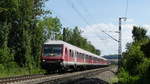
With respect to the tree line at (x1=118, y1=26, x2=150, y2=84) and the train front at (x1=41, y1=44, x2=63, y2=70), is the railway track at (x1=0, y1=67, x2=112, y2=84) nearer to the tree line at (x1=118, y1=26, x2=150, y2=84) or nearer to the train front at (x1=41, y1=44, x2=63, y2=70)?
the train front at (x1=41, y1=44, x2=63, y2=70)

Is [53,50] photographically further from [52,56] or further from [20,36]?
[20,36]

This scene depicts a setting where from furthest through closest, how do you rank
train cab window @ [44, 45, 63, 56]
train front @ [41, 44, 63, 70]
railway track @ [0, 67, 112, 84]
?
train cab window @ [44, 45, 63, 56] < train front @ [41, 44, 63, 70] < railway track @ [0, 67, 112, 84]

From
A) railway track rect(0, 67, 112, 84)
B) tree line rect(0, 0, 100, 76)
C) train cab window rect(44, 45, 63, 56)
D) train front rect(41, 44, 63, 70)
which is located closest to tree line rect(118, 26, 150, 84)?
railway track rect(0, 67, 112, 84)

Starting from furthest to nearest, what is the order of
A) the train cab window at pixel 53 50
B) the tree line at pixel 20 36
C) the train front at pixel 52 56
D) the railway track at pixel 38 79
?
the tree line at pixel 20 36 < the train cab window at pixel 53 50 < the train front at pixel 52 56 < the railway track at pixel 38 79

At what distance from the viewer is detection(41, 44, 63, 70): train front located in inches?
1612

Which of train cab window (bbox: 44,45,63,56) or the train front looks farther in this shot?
train cab window (bbox: 44,45,63,56)

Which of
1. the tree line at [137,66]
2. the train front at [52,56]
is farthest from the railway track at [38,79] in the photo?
the tree line at [137,66]

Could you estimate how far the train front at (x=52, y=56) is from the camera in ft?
134

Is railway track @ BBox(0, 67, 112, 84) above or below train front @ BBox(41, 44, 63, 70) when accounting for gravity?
below

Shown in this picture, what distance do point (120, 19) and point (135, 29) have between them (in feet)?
96.5

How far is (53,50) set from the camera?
136 feet

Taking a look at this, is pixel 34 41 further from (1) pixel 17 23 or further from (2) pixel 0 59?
(2) pixel 0 59

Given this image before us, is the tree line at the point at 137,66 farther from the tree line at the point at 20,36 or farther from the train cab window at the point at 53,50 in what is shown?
the tree line at the point at 20,36

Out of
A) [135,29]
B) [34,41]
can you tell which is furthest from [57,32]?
[34,41]
